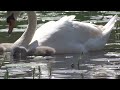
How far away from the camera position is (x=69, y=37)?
871cm

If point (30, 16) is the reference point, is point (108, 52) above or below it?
below

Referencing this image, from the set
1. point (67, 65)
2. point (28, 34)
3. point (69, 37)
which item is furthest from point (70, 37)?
point (67, 65)

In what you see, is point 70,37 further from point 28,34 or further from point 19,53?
point 19,53

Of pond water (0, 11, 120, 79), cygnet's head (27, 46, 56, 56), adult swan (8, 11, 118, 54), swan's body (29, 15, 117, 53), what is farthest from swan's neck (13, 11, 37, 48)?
cygnet's head (27, 46, 56, 56)

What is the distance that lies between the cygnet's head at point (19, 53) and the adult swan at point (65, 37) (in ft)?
0.72

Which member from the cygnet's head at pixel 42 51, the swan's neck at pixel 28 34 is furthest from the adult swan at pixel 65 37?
the cygnet's head at pixel 42 51

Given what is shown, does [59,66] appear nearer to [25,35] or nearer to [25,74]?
[25,74]

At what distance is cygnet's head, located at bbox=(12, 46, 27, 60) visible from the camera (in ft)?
25.9

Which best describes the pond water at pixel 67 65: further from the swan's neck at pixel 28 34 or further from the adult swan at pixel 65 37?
the swan's neck at pixel 28 34

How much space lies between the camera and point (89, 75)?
5605mm

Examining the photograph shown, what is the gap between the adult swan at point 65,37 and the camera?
850 centimetres
